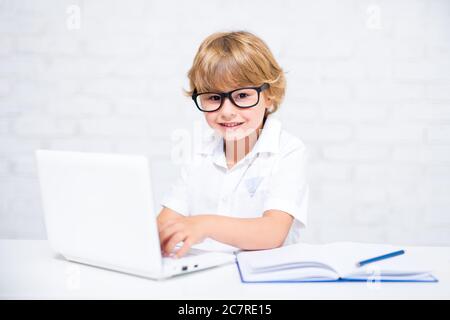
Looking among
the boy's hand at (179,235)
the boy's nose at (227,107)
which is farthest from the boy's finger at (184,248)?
the boy's nose at (227,107)

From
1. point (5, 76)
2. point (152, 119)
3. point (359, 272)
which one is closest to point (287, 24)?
point (152, 119)

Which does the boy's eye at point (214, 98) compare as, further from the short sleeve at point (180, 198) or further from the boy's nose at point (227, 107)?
the short sleeve at point (180, 198)

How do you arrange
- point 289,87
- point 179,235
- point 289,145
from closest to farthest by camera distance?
point 179,235 → point 289,145 → point 289,87

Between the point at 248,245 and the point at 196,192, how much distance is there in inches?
18.6

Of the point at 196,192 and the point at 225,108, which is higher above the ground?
the point at 225,108

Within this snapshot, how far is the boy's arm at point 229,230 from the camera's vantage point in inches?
36.5

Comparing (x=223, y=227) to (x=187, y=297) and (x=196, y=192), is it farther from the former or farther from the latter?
(x=196, y=192)

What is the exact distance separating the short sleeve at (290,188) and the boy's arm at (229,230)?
2cm

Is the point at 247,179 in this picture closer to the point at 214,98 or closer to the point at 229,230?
the point at 214,98

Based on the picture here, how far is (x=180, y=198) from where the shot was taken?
1.47m

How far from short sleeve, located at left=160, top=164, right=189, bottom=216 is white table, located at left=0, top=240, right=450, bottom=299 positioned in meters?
0.52

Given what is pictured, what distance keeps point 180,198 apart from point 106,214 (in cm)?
63

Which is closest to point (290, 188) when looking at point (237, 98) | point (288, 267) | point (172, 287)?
point (237, 98)

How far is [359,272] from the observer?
85cm
